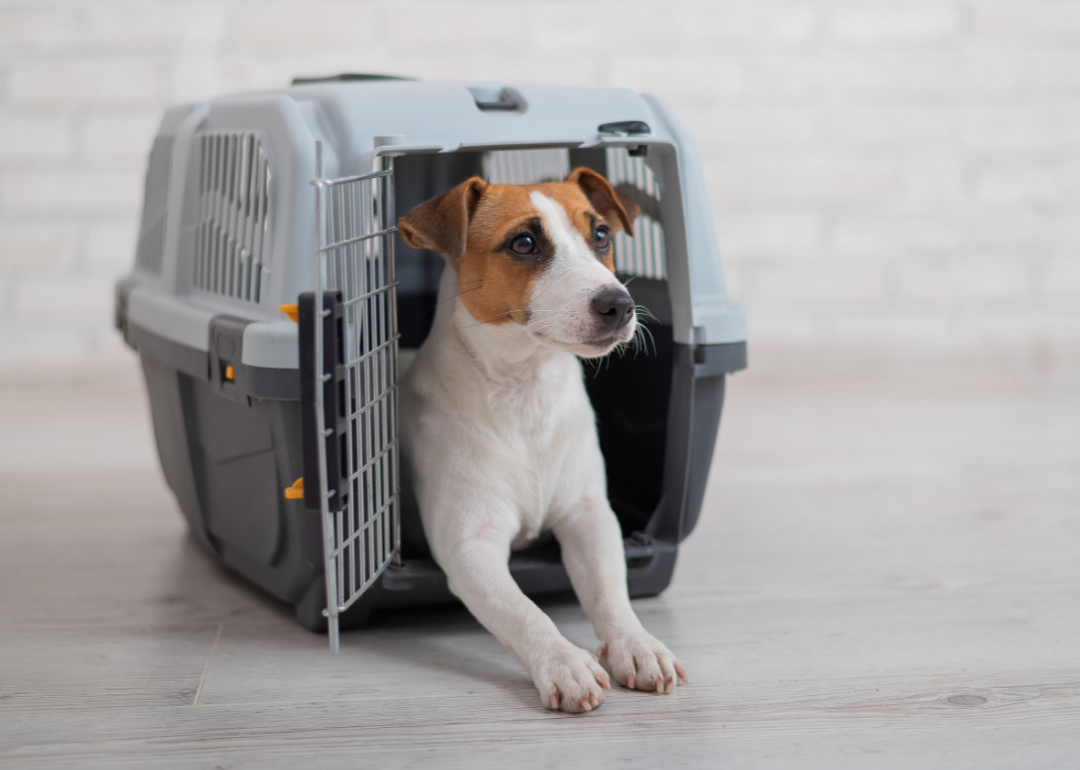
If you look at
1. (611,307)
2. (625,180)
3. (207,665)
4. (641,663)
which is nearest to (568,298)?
(611,307)

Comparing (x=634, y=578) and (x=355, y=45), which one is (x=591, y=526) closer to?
(x=634, y=578)

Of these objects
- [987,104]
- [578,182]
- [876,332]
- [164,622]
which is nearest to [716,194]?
[876,332]

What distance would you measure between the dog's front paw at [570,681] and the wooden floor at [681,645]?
22 millimetres

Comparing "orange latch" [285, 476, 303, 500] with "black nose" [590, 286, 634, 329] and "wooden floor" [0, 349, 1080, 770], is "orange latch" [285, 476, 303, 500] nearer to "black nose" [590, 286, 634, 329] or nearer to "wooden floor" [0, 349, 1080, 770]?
"wooden floor" [0, 349, 1080, 770]

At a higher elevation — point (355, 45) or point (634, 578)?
point (355, 45)

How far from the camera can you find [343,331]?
146cm

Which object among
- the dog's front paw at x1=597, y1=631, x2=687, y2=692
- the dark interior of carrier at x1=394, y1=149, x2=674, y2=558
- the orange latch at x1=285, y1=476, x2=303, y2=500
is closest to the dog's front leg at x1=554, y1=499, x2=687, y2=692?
the dog's front paw at x1=597, y1=631, x2=687, y2=692

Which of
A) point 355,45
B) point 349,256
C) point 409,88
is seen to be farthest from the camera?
point 355,45

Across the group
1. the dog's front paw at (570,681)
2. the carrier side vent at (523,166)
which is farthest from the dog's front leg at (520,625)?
the carrier side vent at (523,166)

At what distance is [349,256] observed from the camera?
159 centimetres

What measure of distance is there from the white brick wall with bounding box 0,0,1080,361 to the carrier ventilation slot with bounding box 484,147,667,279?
4.40ft

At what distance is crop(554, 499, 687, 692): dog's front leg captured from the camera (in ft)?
5.00

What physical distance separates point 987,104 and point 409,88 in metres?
2.91

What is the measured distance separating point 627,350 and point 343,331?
742 mm
